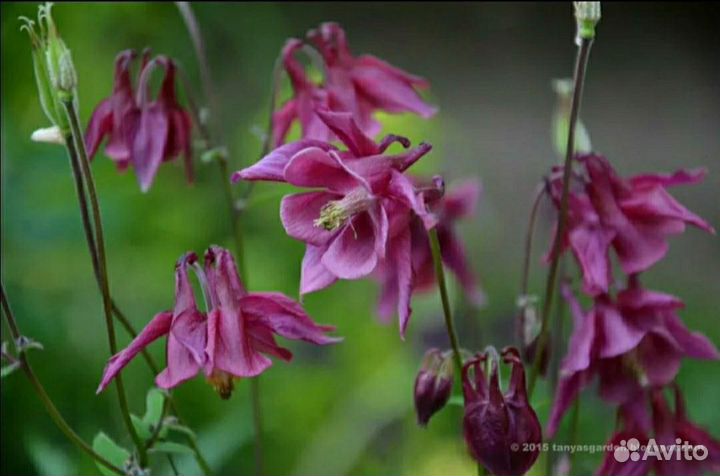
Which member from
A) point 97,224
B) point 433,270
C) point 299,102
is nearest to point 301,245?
point 433,270

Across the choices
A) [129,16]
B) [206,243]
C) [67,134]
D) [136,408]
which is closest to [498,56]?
[129,16]

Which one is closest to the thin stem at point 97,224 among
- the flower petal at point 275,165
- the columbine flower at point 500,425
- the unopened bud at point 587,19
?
the flower petal at point 275,165

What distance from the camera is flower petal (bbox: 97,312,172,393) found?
684 millimetres

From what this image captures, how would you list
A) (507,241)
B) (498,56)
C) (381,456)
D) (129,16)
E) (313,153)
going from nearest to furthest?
(313,153)
(381,456)
(129,16)
(507,241)
(498,56)

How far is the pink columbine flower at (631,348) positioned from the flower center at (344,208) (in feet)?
0.68

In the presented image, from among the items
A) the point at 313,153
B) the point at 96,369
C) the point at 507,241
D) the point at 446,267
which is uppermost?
the point at 313,153

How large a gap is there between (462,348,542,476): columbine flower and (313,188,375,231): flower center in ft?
0.39

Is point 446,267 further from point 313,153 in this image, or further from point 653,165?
point 653,165

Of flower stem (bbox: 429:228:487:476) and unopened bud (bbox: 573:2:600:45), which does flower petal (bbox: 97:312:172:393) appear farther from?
unopened bud (bbox: 573:2:600:45)

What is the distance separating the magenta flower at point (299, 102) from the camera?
95 cm

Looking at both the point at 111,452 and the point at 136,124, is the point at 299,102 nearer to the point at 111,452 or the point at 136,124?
the point at 136,124

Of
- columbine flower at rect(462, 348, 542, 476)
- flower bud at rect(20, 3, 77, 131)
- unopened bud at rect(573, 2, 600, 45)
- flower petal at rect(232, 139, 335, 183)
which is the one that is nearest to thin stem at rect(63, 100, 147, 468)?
flower bud at rect(20, 3, 77, 131)

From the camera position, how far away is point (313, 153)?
68cm

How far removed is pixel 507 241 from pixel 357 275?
162 centimetres
